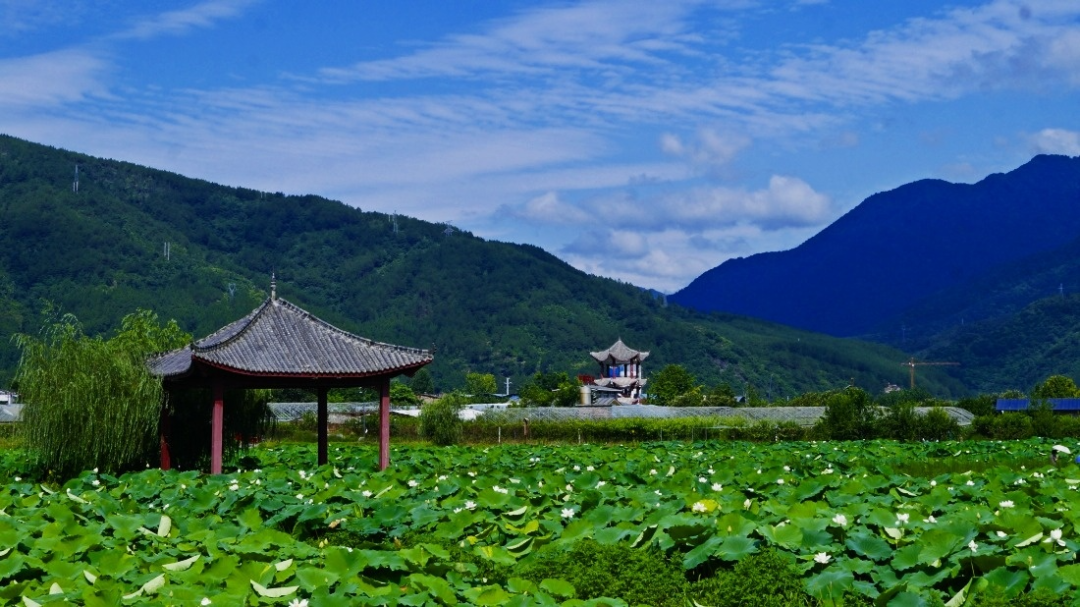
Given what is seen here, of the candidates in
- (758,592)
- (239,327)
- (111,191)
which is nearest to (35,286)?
(111,191)

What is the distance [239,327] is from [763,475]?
1141 cm

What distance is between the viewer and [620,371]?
350 ft

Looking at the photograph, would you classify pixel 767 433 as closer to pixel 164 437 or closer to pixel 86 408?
pixel 164 437

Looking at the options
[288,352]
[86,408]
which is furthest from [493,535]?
[86,408]

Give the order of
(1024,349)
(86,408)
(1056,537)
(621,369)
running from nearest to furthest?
(1056,537) → (86,408) → (621,369) → (1024,349)

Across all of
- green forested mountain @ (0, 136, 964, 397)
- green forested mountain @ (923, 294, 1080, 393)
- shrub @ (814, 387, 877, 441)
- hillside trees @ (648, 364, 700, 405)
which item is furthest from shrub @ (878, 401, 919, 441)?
green forested mountain @ (923, 294, 1080, 393)

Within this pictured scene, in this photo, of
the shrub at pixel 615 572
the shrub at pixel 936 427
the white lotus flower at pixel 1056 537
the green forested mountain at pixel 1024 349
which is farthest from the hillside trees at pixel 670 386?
the white lotus flower at pixel 1056 537

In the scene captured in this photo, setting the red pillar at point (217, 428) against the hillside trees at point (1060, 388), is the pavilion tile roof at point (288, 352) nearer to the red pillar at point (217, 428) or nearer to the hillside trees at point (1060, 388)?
the red pillar at point (217, 428)

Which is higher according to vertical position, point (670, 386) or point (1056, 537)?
point (1056, 537)

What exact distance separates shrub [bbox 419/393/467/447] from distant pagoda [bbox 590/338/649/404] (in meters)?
58.9

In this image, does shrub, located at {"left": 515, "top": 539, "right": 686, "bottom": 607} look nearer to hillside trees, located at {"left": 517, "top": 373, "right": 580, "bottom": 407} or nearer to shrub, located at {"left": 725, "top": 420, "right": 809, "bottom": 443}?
shrub, located at {"left": 725, "top": 420, "right": 809, "bottom": 443}

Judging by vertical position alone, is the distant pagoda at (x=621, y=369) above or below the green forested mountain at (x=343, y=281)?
below

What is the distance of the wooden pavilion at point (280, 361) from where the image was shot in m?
21.6

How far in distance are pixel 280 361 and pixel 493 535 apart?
37.9ft
